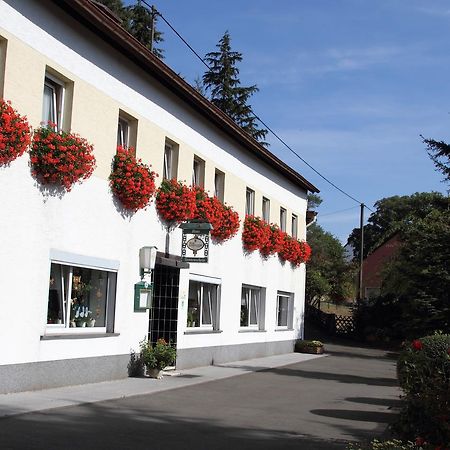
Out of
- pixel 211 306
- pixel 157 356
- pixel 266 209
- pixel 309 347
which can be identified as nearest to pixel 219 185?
pixel 211 306

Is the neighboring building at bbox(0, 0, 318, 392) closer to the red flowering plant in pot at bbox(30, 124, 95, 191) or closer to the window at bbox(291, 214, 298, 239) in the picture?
the red flowering plant in pot at bbox(30, 124, 95, 191)

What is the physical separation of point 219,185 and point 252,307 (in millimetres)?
5028

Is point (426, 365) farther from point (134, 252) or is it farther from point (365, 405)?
point (134, 252)

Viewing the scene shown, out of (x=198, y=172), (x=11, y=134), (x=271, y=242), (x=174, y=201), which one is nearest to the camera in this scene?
(x=11, y=134)

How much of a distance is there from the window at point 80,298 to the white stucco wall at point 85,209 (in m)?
0.23

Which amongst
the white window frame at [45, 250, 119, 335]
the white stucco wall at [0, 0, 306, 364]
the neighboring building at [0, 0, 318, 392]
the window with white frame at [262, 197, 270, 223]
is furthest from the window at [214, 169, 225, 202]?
the white window frame at [45, 250, 119, 335]

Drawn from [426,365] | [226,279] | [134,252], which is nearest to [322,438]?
[426,365]

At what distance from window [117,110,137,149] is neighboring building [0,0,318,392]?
0.02 m

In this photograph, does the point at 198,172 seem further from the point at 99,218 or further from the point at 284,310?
the point at 284,310

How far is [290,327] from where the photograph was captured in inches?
1037

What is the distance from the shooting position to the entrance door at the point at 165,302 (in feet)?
52.7

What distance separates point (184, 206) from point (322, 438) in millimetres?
7695

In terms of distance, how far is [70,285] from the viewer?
12.4 meters

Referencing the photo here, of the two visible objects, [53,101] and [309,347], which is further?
A: [309,347]
